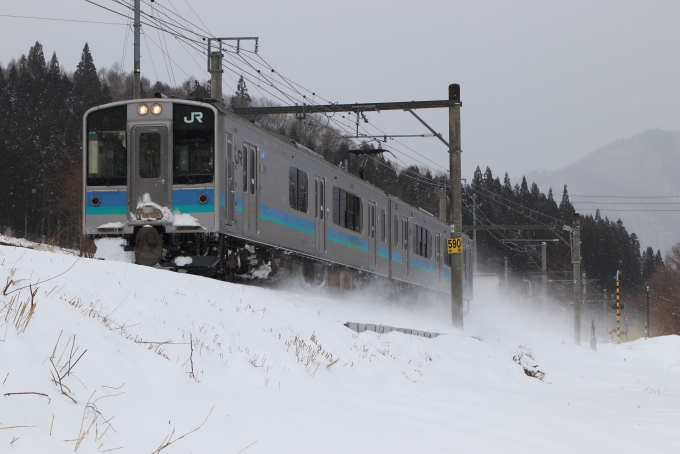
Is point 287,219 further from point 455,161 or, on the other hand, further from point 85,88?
point 85,88

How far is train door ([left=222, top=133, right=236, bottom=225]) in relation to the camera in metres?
14.3

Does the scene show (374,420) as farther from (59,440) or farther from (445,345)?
(445,345)

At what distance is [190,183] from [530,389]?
6.39 m

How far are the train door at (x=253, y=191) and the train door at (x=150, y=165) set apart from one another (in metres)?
1.52

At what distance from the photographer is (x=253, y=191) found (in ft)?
50.4

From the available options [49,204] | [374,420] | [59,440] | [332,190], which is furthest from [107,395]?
[49,204]

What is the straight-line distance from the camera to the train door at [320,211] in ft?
60.7

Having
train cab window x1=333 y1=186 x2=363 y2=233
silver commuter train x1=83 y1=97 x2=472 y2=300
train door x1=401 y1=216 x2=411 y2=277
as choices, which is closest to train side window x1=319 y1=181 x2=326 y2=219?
train cab window x1=333 y1=186 x2=363 y2=233

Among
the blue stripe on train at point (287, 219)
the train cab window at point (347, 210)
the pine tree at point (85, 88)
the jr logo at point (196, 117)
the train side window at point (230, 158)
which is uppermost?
the pine tree at point (85, 88)

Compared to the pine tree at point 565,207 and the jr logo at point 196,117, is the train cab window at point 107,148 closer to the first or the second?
the jr logo at point 196,117

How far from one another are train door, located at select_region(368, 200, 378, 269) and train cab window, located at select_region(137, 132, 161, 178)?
878 centimetres

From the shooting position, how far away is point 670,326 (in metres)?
88.8

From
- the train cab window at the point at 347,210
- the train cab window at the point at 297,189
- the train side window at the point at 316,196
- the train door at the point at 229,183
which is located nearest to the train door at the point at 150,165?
the train door at the point at 229,183

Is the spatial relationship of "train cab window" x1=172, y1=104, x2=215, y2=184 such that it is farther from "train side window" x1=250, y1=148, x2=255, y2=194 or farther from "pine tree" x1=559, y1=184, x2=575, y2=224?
"pine tree" x1=559, y1=184, x2=575, y2=224
